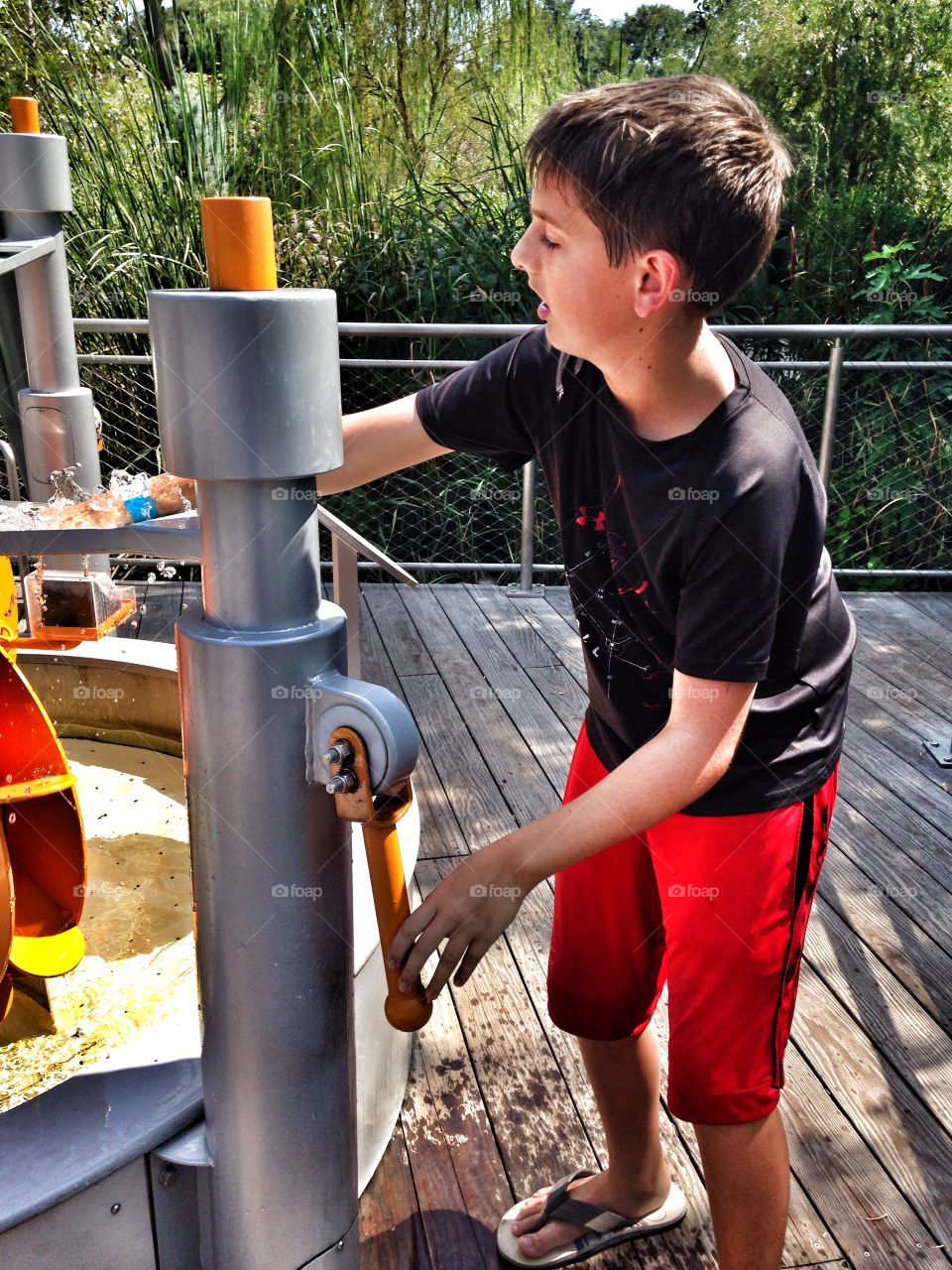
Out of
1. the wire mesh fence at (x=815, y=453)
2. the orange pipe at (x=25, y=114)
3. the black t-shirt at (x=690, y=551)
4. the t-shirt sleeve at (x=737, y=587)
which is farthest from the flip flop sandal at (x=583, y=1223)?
the wire mesh fence at (x=815, y=453)

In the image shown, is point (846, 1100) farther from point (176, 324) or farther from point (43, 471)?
point (43, 471)


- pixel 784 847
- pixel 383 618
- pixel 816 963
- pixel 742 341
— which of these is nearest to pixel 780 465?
pixel 784 847

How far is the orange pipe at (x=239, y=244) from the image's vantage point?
3.18 feet

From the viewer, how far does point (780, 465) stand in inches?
53.9

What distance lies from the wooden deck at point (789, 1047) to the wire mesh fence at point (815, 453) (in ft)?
6.47

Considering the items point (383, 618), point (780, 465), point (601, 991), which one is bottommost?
point (383, 618)

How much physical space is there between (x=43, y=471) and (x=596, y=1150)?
2684 millimetres

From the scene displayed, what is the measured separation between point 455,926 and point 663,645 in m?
0.54

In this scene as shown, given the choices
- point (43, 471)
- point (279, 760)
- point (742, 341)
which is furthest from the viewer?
point (742, 341)

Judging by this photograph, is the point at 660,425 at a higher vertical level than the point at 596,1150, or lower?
higher

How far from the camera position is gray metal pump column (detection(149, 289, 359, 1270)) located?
3.35 ft

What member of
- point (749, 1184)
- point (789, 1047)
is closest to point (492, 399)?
point (749, 1184)

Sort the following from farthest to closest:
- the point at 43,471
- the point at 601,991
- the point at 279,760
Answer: the point at 43,471 < the point at 601,991 < the point at 279,760

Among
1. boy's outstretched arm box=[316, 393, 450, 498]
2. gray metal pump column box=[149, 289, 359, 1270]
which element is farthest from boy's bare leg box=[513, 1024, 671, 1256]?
boy's outstretched arm box=[316, 393, 450, 498]
